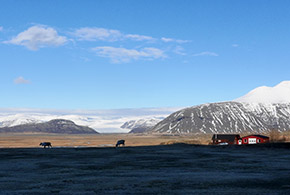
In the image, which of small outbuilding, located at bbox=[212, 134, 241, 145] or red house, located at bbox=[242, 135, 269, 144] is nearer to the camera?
red house, located at bbox=[242, 135, 269, 144]

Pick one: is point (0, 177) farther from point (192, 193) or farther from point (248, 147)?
point (248, 147)

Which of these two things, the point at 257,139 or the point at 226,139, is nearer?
the point at 257,139

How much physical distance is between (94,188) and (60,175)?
735cm

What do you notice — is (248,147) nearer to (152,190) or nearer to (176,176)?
(176,176)

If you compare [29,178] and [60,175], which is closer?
[29,178]

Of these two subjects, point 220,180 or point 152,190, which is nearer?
point 152,190

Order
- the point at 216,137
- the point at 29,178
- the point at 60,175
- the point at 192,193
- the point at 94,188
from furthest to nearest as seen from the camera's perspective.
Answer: the point at 216,137, the point at 60,175, the point at 29,178, the point at 94,188, the point at 192,193

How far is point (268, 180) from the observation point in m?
24.0

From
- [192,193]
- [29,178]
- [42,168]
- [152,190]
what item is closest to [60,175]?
[29,178]

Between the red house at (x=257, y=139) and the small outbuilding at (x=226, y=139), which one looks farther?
the small outbuilding at (x=226, y=139)

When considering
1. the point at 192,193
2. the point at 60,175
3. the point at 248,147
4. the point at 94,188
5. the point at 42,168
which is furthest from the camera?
the point at 248,147

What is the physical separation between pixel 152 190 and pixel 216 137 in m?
104

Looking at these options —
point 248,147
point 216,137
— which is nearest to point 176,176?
point 248,147

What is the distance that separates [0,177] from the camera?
26641mm
